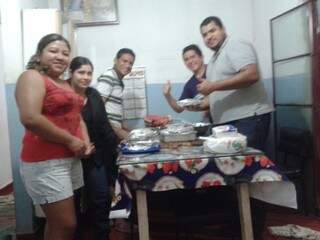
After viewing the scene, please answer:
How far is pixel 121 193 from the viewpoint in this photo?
154cm

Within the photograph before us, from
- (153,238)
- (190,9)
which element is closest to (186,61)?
(190,9)

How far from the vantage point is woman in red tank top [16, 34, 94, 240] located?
57.1 inches

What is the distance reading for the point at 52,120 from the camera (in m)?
1.53

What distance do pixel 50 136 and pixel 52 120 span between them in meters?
0.09

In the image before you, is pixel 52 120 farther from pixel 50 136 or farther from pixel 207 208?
pixel 207 208

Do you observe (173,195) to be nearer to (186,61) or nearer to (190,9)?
(186,61)

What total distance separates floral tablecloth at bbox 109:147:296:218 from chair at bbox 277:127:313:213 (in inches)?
37.1

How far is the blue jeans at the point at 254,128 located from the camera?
83.5 inches

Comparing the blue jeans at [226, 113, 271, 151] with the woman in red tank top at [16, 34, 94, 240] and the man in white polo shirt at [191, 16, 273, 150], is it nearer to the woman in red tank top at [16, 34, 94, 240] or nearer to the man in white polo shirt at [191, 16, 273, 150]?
the man in white polo shirt at [191, 16, 273, 150]

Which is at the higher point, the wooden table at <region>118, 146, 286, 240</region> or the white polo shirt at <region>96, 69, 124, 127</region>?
the white polo shirt at <region>96, 69, 124, 127</region>

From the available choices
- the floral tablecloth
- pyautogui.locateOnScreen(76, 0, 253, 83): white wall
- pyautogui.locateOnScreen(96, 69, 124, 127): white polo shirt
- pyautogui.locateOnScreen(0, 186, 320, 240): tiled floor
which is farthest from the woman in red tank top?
pyautogui.locateOnScreen(76, 0, 253, 83): white wall

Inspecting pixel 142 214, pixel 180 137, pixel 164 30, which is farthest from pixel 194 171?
pixel 164 30

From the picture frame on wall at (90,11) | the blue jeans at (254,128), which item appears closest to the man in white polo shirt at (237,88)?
the blue jeans at (254,128)

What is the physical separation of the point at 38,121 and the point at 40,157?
0.56ft
